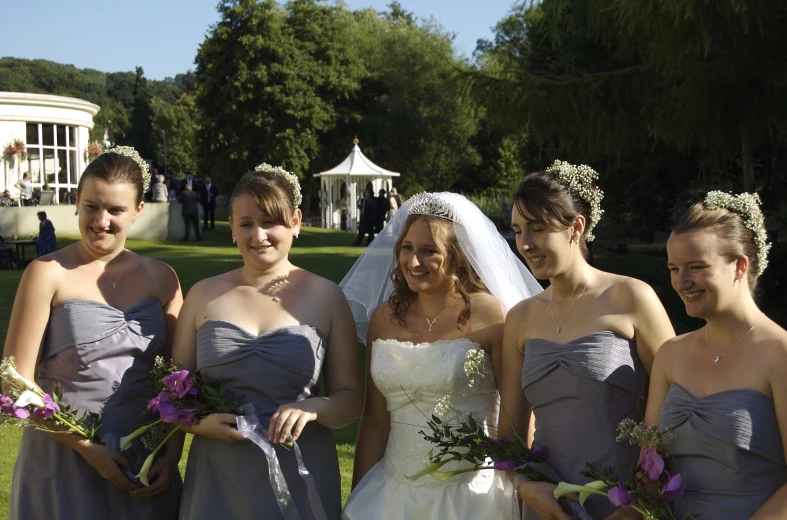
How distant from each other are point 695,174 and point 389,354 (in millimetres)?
15803

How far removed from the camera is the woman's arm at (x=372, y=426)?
13.9 ft

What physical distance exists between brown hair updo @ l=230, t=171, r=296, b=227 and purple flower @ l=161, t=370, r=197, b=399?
792 mm

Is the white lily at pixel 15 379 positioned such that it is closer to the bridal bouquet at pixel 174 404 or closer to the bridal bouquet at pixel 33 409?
the bridal bouquet at pixel 33 409

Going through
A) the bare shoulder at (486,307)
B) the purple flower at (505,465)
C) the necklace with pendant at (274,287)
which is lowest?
the purple flower at (505,465)

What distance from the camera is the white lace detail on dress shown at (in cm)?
395

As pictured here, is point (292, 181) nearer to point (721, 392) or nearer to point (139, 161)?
point (139, 161)

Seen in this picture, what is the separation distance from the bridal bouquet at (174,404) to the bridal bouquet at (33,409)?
0.22m

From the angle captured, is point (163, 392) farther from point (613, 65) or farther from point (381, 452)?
point (613, 65)

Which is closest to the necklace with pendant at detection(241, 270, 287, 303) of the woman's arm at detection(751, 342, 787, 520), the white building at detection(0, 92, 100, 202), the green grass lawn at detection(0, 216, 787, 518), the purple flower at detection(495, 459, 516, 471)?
the purple flower at detection(495, 459, 516, 471)

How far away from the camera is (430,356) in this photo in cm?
398

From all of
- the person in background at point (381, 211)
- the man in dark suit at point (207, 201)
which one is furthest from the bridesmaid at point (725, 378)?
the man in dark suit at point (207, 201)

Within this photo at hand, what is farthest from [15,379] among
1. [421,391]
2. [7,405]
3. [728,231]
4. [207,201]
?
[207,201]

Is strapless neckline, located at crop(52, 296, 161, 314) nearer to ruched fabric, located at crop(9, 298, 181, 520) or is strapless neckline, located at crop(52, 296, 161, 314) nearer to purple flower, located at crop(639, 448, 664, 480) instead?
ruched fabric, located at crop(9, 298, 181, 520)

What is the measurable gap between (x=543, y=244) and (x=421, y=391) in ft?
3.13
